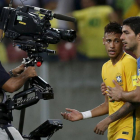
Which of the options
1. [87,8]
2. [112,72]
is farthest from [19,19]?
[87,8]

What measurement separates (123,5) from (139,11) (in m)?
0.27


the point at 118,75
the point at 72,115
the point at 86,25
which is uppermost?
the point at 86,25

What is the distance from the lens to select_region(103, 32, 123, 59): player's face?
4.22m

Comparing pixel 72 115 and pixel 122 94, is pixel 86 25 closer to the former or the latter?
pixel 72 115

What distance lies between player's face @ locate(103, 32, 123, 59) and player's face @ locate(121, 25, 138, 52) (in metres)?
0.16

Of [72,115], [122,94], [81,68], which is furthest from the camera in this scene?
[81,68]

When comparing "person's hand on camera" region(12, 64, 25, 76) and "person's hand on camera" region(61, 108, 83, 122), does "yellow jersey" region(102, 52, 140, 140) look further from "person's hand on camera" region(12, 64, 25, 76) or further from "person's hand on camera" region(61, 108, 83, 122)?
"person's hand on camera" region(12, 64, 25, 76)

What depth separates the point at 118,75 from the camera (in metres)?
4.16

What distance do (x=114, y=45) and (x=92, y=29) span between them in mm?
2682

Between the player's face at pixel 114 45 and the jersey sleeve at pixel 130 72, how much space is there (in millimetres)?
147

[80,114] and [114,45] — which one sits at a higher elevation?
[114,45]

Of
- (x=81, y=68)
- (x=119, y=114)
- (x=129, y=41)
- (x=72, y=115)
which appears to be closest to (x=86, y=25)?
(x=81, y=68)

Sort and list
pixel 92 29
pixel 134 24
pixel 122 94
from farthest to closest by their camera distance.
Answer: pixel 92 29 < pixel 134 24 < pixel 122 94

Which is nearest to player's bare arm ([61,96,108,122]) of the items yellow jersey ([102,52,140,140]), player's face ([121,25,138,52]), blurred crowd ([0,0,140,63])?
yellow jersey ([102,52,140,140])
